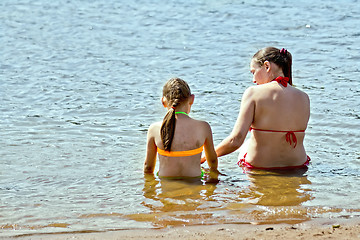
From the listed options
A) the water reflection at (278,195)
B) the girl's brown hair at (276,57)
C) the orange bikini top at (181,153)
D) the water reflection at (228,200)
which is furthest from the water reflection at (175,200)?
the girl's brown hair at (276,57)

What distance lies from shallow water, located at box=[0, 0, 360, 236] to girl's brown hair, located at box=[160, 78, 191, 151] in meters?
0.42

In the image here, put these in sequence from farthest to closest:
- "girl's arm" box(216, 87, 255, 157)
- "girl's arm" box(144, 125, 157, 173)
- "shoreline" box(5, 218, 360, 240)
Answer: "girl's arm" box(216, 87, 255, 157) < "girl's arm" box(144, 125, 157, 173) < "shoreline" box(5, 218, 360, 240)

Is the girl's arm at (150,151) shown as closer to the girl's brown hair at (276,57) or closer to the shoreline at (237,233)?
the girl's brown hair at (276,57)

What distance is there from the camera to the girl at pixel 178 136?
16.6 ft

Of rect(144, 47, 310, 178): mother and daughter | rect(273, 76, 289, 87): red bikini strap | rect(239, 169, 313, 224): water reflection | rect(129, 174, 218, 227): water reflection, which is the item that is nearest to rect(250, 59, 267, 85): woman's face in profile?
rect(144, 47, 310, 178): mother and daughter

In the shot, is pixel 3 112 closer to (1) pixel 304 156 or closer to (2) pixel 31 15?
(1) pixel 304 156

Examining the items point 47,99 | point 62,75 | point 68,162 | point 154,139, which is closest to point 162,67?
point 62,75

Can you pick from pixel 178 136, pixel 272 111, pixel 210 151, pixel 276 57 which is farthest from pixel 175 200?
pixel 276 57

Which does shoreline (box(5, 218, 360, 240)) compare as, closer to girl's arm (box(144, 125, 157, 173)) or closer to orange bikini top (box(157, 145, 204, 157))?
orange bikini top (box(157, 145, 204, 157))

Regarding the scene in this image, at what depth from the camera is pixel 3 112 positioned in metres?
7.91

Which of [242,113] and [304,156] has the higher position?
[242,113]

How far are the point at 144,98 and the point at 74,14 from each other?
7.76 m

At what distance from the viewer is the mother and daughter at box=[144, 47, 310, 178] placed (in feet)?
16.8

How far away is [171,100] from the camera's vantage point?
5078 mm
